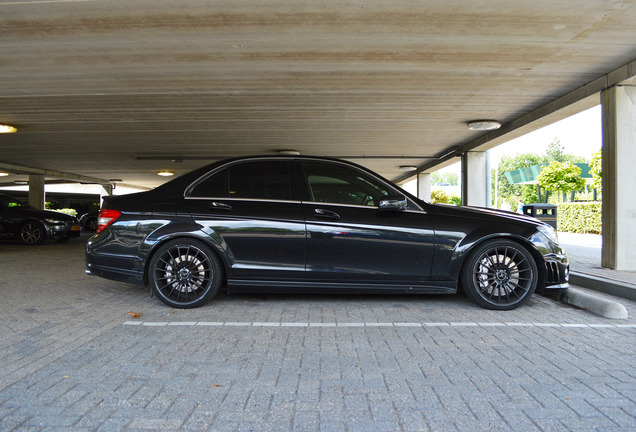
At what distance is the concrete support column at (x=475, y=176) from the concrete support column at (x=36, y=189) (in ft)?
70.3

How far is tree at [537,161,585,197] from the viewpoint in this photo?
31.1 meters

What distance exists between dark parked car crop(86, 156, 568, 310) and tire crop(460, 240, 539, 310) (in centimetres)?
1

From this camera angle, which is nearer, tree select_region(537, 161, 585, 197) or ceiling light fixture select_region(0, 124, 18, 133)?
ceiling light fixture select_region(0, 124, 18, 133)

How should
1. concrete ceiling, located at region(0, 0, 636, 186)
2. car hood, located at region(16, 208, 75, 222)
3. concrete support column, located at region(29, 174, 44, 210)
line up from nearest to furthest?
concrete ceiling, located at region(0, 0, 636, 186), car hood, located at region(16, 208, 75, 222), concrete support column, located at region(29, 174, 44, 210)

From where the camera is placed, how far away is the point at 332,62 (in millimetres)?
7086

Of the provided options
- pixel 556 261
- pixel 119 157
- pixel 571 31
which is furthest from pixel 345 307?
pixel 119 157

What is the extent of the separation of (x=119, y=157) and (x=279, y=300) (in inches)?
609

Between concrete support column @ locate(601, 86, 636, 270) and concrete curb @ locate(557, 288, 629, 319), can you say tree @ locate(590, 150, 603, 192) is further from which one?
concrete curb @ locate(557, 288, 629, 319)

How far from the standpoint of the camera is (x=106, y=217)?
16.2 feet

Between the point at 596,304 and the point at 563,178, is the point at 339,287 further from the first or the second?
the point at 563,178

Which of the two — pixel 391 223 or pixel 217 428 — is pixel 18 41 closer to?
pixel 391 223

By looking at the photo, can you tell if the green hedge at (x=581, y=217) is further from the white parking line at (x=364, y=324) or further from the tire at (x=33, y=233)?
the tire at (x=33, y=233)

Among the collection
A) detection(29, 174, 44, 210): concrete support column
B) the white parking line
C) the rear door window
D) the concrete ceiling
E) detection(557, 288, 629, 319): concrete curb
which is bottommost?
the white parking line

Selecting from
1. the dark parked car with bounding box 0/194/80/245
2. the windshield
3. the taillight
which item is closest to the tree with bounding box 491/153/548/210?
the dark parked car with bounding box 0/194/80/245
